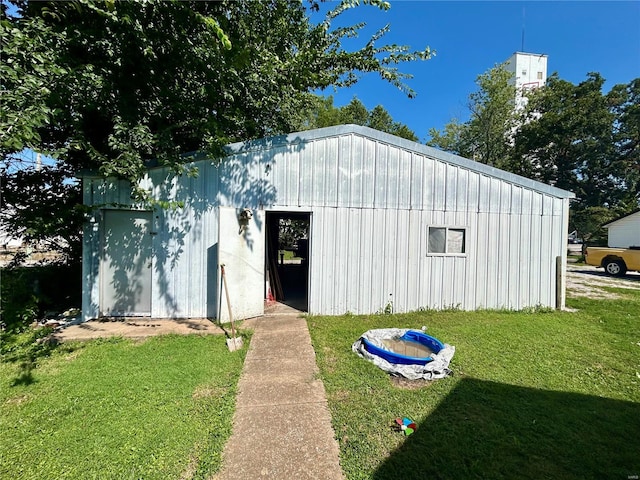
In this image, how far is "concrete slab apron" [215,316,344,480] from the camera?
2.12m

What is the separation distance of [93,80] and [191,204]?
7.50 ft

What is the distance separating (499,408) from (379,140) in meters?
4.94

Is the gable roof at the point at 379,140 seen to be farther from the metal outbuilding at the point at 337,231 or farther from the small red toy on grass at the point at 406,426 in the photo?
the small red toy on grass at the point at 406,426

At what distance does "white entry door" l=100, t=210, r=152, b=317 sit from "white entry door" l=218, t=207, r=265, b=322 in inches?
61.7

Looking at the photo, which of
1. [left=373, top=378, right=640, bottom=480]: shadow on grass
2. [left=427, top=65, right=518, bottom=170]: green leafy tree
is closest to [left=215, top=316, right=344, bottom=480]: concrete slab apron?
[left=373, top=378, right=640, bottom=480]: shadow on grass

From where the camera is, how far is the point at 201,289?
5.53 meters

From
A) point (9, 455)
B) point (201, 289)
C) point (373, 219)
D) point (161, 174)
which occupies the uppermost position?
point (161, 174)

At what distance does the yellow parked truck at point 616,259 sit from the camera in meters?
12.0

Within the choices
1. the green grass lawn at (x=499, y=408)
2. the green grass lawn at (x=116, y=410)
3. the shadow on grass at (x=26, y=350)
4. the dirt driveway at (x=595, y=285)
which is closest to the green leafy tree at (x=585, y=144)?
the dirt driveway at (x=595, y=285)

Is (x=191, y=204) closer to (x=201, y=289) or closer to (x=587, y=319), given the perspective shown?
(x=201, y=289)

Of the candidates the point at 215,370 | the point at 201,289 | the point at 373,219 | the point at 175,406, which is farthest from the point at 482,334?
the point at 201,289

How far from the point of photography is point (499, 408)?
9.50ft

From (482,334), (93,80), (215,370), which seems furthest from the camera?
(482,334)

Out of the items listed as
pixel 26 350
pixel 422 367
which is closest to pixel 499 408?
pixel 422 367
